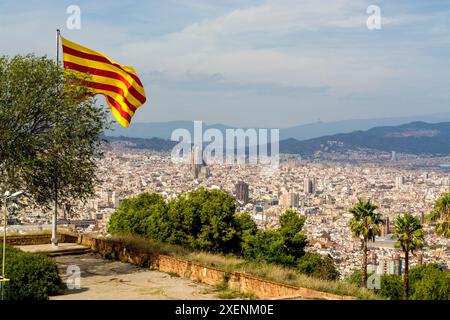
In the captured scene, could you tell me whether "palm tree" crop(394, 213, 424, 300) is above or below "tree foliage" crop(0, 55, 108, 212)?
below

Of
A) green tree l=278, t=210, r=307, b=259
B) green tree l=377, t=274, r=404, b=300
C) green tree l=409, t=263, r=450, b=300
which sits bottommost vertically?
green tree l=377, t=274, r=404, b=300

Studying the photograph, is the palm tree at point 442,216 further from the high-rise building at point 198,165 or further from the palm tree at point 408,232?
the high-rise building at point 198,165

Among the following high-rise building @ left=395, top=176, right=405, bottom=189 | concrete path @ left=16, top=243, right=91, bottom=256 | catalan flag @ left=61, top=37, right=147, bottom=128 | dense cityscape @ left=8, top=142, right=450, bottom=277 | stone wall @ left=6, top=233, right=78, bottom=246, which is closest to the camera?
catalan flag @ left=61, top=37, right=147, bottom=128

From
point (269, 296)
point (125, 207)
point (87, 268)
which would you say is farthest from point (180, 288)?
point (125, 207)

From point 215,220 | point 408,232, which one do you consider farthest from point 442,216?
point 215,220

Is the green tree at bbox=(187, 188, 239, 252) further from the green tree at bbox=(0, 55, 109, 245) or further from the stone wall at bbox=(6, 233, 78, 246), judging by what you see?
the green tree at bbox=(0, 55, 109, 245)

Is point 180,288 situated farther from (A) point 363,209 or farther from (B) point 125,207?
(B) point 125,207

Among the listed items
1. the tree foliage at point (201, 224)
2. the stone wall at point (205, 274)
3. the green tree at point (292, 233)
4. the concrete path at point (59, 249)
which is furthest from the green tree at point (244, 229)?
the stone wall at point (205, 274)

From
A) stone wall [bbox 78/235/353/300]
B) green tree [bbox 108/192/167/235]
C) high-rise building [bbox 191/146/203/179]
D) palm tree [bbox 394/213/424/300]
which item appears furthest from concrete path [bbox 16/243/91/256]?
high-rise building [bbox 191/146/203/179]
